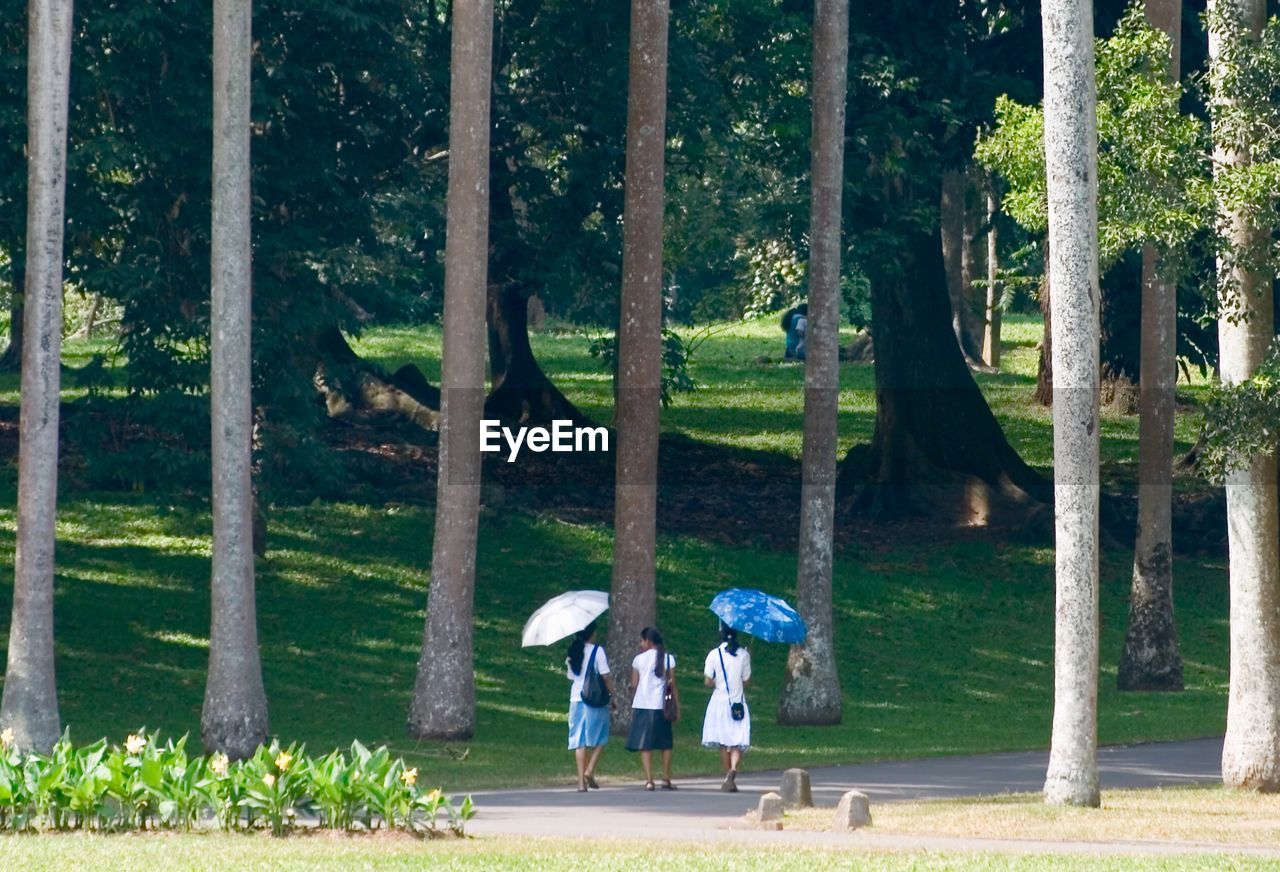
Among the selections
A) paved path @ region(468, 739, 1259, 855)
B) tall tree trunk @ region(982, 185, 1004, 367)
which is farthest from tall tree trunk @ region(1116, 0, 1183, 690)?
tall tree trunk @ region(982, 185, 1004, 367)

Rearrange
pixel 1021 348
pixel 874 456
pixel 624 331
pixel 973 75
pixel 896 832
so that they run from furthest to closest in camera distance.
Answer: pixel 1021 348
pixel 874 456
pixel 973 75
pixel 624 331
pixel 896 832

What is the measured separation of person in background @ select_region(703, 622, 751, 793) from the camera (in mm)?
18078

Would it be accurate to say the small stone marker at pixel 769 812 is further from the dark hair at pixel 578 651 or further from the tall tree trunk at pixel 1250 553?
the tall tree trunk at pixel 1250 553

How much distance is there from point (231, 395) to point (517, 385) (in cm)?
1729

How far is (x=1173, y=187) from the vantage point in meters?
17.3

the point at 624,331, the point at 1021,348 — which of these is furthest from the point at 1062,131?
the point at 1021,348

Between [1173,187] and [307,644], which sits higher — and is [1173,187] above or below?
above

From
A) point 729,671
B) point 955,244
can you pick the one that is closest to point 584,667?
point 729,671

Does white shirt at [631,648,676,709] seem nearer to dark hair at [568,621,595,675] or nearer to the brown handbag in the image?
the brown handbag

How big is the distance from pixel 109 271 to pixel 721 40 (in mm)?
11053

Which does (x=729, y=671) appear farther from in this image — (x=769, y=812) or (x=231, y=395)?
(x=231, y=395)

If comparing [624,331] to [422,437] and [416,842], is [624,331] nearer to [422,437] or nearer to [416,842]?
[416,842]

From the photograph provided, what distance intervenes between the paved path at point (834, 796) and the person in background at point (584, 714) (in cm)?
31

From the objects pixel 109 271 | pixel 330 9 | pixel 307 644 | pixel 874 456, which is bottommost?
pixel 307 644
